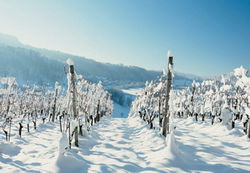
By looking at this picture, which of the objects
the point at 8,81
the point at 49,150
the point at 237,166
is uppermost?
the point at 8,81

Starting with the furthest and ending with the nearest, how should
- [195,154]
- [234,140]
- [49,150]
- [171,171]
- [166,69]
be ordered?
[166,69] < [234,140] < [49,150] < [195,154] < [171,171]

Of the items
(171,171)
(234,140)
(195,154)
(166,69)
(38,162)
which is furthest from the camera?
(166,69)

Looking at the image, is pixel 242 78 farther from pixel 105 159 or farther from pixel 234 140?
pixel 105 159

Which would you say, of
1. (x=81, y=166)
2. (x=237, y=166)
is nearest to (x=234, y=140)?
(x=237, y=166)

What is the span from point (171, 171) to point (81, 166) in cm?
400

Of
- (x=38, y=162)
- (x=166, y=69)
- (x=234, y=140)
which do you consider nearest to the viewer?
(x=38, y=162)

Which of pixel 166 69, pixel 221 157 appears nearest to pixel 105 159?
pixel 221 157

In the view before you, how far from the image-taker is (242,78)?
13.5m

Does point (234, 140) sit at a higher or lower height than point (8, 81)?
lower

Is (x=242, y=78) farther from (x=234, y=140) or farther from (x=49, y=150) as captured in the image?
(x=49, y=150)

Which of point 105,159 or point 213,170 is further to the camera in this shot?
point 105,159

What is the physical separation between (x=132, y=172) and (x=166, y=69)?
911 centimetres

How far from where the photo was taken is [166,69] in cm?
1598

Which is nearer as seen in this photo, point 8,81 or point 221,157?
point 221,157
